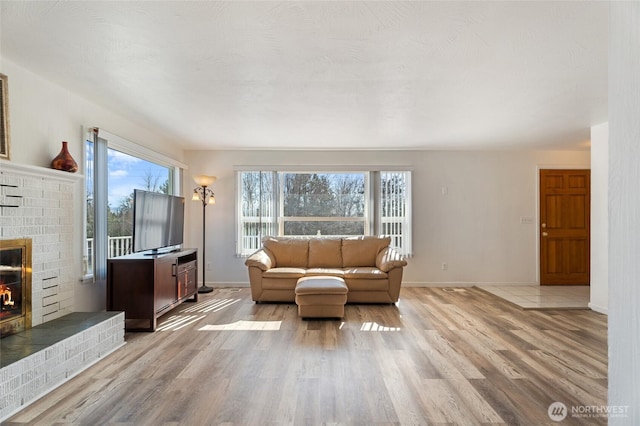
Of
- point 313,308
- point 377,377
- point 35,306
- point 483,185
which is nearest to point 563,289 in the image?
point 483,185

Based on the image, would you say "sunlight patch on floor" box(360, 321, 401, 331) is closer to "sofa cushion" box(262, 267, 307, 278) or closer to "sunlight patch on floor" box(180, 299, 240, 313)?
"sofa cushion" box(262, 267, 307, 278)

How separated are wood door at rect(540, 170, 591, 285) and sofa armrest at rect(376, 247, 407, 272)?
295 cm

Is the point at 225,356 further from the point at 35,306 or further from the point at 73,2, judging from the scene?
the point at 73,2

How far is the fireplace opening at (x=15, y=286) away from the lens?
2.59 meters

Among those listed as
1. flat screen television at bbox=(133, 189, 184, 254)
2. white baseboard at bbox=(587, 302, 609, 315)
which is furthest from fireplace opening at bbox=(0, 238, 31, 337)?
white baseboard at bbox=(587, 302, 609, 315)

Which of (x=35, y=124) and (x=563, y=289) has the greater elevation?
(x=35, y=124)

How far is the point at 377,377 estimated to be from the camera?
263 centimetres

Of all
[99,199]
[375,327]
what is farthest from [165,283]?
[375,327]

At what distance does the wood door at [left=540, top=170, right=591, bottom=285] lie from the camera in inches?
245

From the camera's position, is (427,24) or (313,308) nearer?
(427,24)

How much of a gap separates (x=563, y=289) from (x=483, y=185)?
6.84 feet

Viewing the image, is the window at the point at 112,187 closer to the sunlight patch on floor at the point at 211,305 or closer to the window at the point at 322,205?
the sunlight patch on floor at the point at 211,305

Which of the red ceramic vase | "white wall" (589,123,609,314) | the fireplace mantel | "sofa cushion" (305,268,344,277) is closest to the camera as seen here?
the fireplace mantel

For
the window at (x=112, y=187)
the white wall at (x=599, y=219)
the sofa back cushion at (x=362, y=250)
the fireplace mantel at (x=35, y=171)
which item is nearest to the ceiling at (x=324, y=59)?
the white wall at (x=599, y=219)
